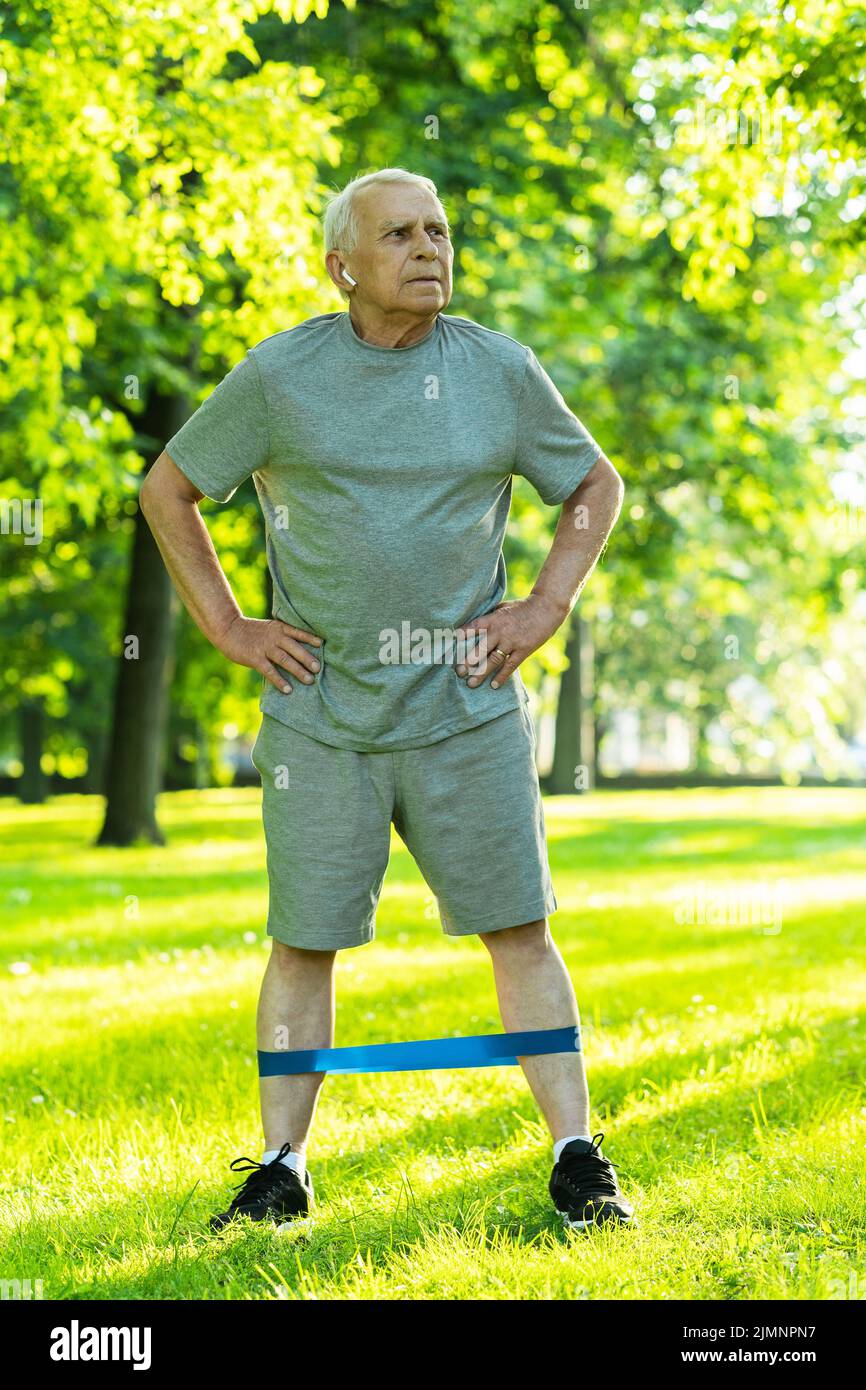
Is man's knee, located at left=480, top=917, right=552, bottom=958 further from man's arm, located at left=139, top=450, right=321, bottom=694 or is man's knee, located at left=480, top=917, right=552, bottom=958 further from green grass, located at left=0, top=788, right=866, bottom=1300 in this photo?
man's arm, located at left=139, top=450, right=321, bottom=694

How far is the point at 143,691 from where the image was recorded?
16.2 metres

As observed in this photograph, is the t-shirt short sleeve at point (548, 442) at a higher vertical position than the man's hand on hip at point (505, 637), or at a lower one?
higher

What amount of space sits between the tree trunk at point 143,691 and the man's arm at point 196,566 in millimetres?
12173

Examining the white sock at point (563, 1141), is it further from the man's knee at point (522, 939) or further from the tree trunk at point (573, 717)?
the tree trunk at point (573, 717)

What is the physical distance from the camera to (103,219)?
28.6 ft

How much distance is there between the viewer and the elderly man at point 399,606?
3.53 m

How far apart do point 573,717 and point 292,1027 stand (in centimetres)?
2395

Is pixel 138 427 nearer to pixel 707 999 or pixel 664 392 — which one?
pixel 664 392

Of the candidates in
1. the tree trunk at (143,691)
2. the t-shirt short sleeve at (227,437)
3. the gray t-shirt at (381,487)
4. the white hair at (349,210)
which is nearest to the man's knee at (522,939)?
the gray t-shirt at (381,487)

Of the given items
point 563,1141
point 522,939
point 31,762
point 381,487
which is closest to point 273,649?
point 381,487
